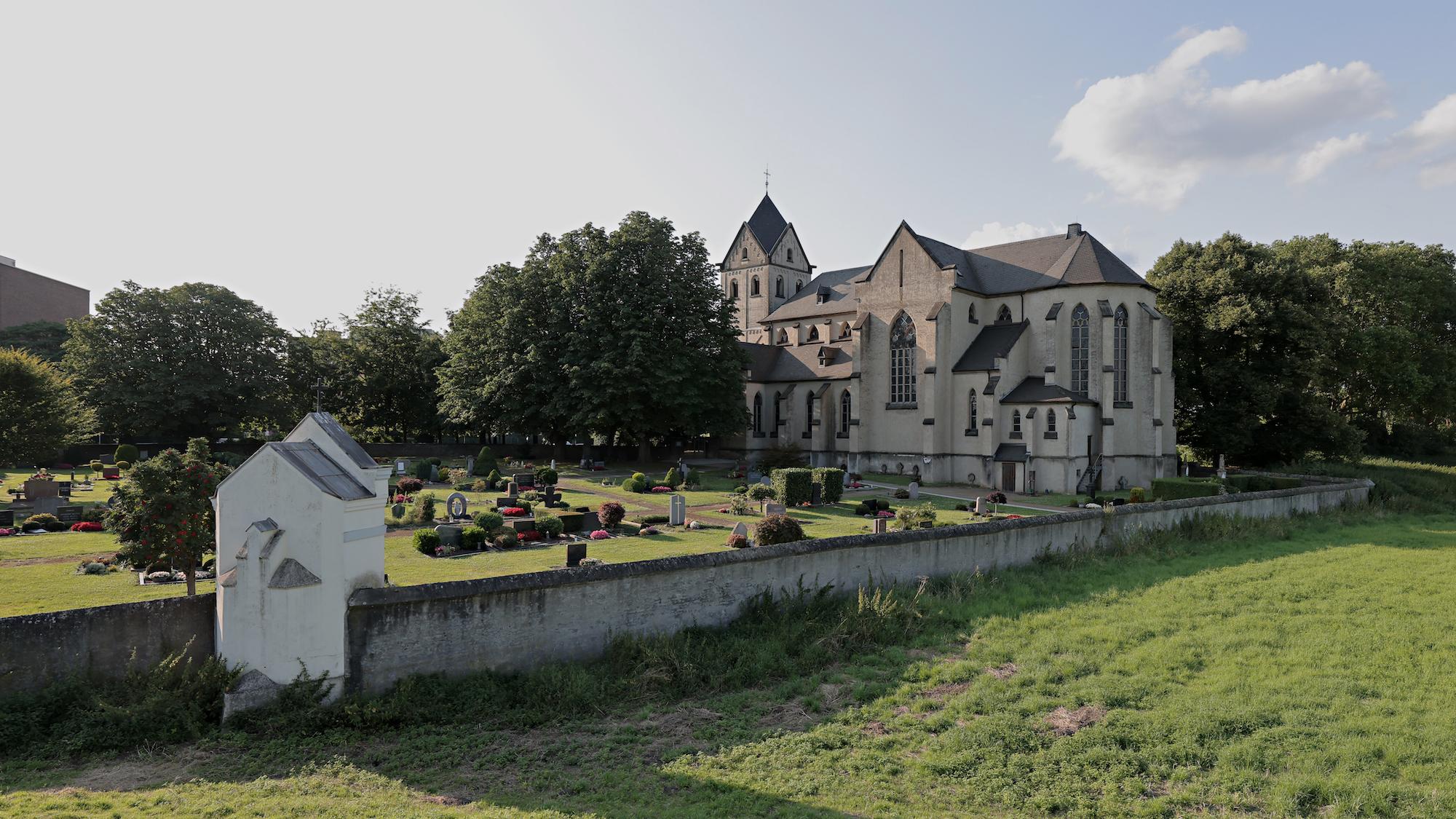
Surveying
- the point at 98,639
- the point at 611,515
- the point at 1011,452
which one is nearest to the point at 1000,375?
the point at 1011,452

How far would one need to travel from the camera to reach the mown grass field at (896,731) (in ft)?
26.5

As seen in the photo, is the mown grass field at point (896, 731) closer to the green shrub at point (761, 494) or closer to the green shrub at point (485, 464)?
the green shrub at point (761, 494)

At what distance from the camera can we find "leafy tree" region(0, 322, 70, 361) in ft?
190

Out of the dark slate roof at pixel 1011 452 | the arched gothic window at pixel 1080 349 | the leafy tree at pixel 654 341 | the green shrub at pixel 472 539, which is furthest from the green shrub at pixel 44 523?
the arched gothic window at pixel 1080 349

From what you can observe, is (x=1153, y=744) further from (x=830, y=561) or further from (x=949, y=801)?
(x=830, y=561)

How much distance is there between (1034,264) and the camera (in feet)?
147

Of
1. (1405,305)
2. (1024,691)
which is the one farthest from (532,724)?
(1405,305)

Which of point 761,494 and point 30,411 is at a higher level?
point 30,411

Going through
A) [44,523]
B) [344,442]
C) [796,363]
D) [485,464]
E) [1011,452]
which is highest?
[796,363]

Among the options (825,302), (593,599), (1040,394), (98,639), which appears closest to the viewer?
(98,639)

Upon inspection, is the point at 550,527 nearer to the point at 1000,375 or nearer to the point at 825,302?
the point at 1000,375

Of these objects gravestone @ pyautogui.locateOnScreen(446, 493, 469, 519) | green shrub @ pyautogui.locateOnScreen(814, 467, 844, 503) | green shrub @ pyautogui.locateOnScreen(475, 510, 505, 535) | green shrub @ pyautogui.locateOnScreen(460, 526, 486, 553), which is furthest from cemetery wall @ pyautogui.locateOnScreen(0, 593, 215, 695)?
green shrub @ pyautogui.locateOnScreen(814, 467, 844, 503)

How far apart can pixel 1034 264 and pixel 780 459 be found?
18.5 m

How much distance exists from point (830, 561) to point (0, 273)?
8186 cm
